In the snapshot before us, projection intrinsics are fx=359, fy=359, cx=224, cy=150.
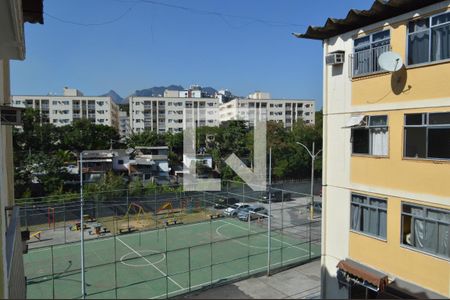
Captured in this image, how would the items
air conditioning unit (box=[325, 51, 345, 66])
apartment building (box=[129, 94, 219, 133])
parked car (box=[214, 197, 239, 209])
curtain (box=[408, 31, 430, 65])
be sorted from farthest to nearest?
1. apartment building (box=[129, 94, 219, 133])
2. parked car (box=[214, 197, 239, 209])
3. air conditioning unit (box=[325, 51, 345, 66])
4. curtain (box=[408, 31, 430, 65])

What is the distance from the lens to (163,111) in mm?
50906

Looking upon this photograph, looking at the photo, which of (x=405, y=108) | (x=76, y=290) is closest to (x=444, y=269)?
(x=405, y=108)

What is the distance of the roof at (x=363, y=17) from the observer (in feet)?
19.3

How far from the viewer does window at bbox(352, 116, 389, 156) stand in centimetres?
654

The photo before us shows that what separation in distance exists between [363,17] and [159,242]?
13570 millimetres

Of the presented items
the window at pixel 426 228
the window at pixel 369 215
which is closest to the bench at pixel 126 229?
the window at pixel 369 215

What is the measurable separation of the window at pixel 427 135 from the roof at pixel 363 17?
70.4 inches

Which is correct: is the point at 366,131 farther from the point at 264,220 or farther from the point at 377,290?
the point at 264,220

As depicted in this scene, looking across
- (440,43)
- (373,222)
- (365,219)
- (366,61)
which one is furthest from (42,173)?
(440,43)

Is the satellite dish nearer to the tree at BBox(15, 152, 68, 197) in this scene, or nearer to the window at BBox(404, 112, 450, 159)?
the window at BBox(404, 112, 450, 159)

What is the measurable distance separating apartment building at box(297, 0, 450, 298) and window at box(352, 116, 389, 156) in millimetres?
19

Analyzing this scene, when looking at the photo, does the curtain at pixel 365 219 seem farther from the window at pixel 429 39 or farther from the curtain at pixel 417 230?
the window at pixel 429 39

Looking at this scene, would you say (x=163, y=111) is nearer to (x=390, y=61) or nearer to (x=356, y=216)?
(x=356, y=216)

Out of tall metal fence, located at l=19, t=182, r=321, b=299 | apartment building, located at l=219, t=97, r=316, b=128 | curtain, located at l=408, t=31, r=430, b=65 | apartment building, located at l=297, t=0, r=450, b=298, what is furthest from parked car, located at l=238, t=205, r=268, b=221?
apartment building, located at l=219, t=97, r=316, b=128
